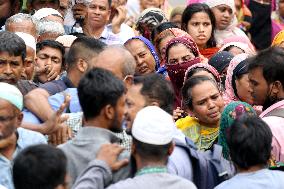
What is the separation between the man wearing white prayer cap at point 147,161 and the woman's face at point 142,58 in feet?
11.6

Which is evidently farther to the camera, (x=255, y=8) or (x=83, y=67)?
(x=255, y=8)

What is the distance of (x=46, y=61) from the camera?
9.20 meters

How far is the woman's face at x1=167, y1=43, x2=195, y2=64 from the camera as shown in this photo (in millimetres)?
9125

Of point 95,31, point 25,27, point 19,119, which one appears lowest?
point 95,31

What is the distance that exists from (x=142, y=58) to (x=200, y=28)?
5.24ft

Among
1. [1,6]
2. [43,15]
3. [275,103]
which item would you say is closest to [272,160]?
[275,103]

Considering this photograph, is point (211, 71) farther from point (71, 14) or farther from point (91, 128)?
point (71, 14)

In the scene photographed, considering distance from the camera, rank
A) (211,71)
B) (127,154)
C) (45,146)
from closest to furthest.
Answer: (45,146)
(127,154)
(211,71)

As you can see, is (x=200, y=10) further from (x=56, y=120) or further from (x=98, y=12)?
(x=56, y=120)

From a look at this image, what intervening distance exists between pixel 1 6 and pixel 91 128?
573 centimetres

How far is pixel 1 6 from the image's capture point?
11.4 metres

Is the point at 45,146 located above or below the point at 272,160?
above

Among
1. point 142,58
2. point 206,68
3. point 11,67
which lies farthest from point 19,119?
point 142,58

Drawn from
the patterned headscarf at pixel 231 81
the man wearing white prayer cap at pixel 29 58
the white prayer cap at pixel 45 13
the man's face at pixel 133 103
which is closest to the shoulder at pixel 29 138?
the man's face at pixel 133 103
